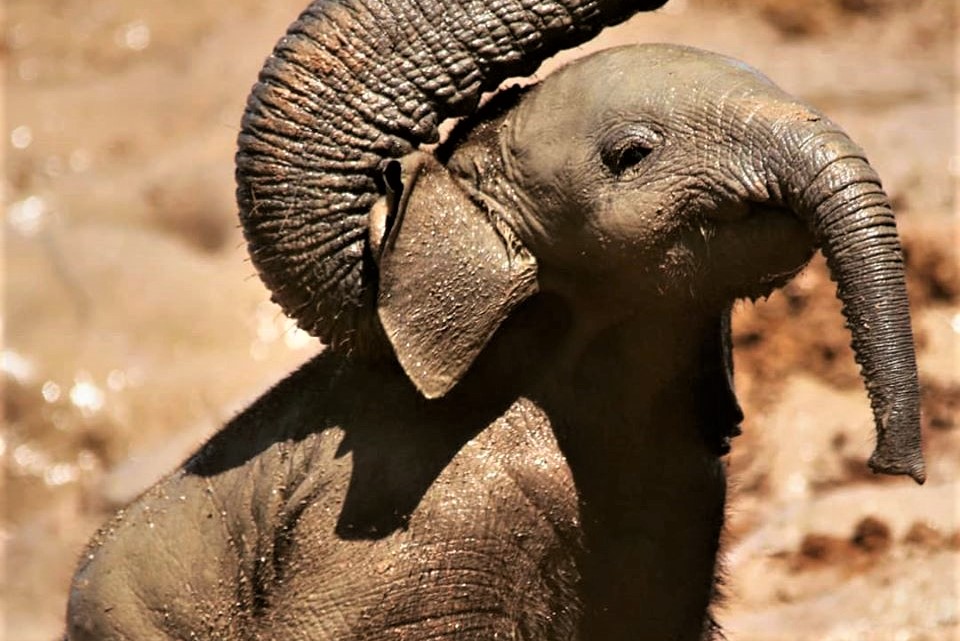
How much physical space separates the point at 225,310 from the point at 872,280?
28.2ft

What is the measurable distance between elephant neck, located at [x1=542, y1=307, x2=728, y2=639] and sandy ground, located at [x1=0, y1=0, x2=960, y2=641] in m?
1.52

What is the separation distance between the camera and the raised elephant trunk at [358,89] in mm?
3867

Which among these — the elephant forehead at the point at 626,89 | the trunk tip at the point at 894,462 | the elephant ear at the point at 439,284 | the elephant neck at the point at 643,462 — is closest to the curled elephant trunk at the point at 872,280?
the trunk tip at the point at 894,462

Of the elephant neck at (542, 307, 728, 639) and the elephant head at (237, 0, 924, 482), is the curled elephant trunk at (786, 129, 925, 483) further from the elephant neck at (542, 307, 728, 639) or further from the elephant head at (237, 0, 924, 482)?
the elephant neck at (542, 307, 728, 639)

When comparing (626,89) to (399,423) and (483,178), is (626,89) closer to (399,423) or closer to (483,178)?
(483,178)

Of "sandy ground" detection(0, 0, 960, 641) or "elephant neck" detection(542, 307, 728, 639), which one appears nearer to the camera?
"elephant neck" detection(542, 307, 728, 639)

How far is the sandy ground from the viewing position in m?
7.42

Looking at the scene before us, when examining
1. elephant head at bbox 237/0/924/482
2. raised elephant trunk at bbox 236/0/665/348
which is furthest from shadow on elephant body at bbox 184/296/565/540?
raised elephant trunk at bbox 236/0/665/348

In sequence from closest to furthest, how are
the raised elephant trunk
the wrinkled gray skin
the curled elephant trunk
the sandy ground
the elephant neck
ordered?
1. the curled elephant trunk
2. the wrinkled gray skin
3. the raised elephant trunk
4. the elephant neck
5. the sandy ground

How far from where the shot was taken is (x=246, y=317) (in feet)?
38.4

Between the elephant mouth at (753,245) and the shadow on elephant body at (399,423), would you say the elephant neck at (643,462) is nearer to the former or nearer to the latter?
the shadow on elephant body at (399,423)

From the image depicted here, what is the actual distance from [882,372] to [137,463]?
715 centimetres

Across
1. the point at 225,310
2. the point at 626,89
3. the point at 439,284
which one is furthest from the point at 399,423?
the point at 225,310

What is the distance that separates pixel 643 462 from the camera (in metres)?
4.16
